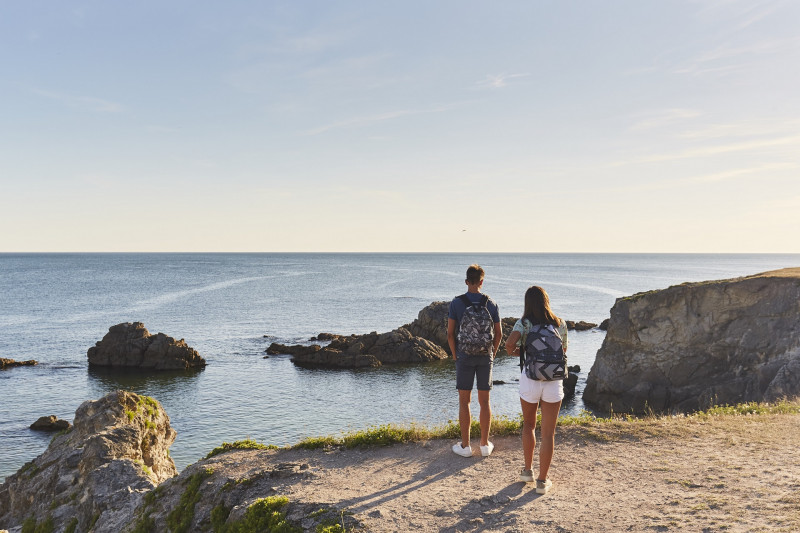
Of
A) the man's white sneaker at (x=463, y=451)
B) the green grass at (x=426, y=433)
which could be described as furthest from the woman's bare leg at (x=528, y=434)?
the green grass at (x=426, y=433)

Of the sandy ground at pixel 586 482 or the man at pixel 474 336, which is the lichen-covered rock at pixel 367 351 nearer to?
the sandy ground at pixel 586 482

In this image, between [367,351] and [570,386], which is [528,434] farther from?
[367,351]

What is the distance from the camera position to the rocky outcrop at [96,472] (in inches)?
407

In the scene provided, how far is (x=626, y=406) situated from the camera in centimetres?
3219

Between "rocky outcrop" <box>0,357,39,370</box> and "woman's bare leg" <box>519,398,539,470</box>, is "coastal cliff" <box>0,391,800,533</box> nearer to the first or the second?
"woman's bare leg" <box>519,398,539,470</box>

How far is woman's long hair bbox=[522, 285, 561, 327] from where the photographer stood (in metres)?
8.20

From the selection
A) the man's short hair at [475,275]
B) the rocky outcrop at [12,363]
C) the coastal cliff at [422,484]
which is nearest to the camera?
the coastal cliff at [422,484]

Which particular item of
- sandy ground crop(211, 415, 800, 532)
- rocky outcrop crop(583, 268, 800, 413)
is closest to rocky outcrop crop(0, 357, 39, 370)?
rocky outcrop crop(583, 268, 800, 413)

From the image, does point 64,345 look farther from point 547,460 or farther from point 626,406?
point 547,460

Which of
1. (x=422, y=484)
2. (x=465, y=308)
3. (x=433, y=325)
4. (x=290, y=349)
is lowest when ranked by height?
(x=290, y=349)

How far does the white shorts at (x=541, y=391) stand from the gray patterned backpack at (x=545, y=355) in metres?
0.10

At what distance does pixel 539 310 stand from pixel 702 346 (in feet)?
85.9

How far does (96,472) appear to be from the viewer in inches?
430

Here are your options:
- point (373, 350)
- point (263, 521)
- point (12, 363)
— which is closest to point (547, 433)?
point (263, 521)
